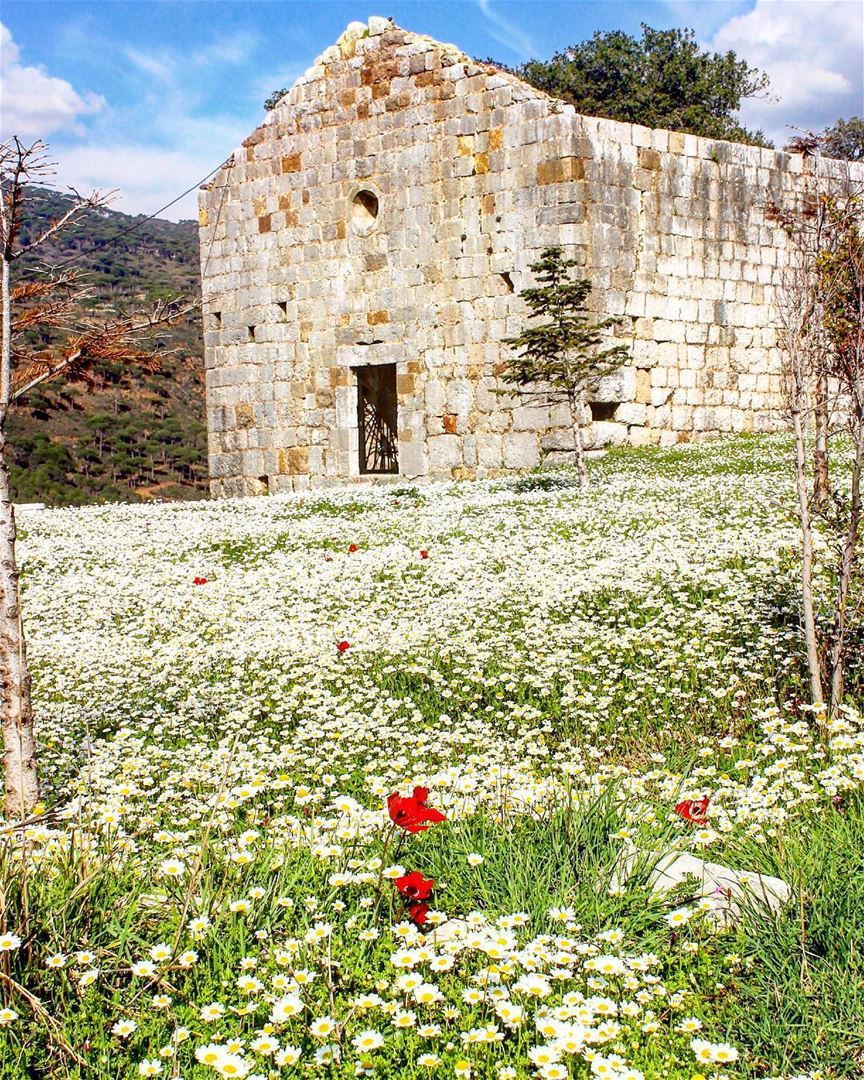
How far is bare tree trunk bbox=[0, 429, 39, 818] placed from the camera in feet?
16.0

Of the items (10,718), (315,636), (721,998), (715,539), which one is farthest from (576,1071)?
(715,539)

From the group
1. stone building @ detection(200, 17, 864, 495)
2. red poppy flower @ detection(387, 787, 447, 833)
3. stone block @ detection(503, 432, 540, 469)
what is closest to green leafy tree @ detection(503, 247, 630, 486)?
stone building @ detection(200, 17, 864, 495)

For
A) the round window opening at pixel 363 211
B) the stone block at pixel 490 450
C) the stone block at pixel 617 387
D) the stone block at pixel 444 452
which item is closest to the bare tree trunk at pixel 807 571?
the stone block at pixel 617 387

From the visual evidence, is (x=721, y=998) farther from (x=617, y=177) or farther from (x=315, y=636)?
(x=617, y=177)

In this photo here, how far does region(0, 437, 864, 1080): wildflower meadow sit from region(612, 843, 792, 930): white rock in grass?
0.09 ft

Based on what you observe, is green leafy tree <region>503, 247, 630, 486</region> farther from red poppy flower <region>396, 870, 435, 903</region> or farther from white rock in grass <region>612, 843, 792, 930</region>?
red poppy flower <region>396, 870, 435, 903</region>

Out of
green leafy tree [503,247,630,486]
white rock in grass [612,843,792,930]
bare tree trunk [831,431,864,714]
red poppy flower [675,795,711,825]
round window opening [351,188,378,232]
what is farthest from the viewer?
round window opening [351,188,378,232]

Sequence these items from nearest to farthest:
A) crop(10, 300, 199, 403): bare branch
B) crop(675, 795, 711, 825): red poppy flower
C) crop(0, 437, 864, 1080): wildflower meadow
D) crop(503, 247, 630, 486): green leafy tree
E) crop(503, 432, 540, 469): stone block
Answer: crop(0, 437, 864, 1080): wildflower meadow < crop(675, 795, 711, 825): red poppy flower < crop(10, 300, 199, 403): bare branch < crop(503, 247, 630, 486): green leafy tree < crop(503, 432, 540, 469): stone block

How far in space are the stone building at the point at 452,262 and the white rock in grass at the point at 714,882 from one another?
11104 millimetres

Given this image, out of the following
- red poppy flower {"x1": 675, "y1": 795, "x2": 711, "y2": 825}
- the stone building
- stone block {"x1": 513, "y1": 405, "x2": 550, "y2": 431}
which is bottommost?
red poppy flower {"x1": 675, "y1": 795, "x2": 711, "y2": 825}

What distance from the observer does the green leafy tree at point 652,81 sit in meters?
35.1

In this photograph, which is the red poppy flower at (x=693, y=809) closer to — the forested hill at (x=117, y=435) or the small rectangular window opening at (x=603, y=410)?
the small rectangular window opening at (x=603, y=410)

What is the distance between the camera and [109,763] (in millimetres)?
5914

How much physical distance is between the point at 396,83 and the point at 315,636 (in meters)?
12.6
